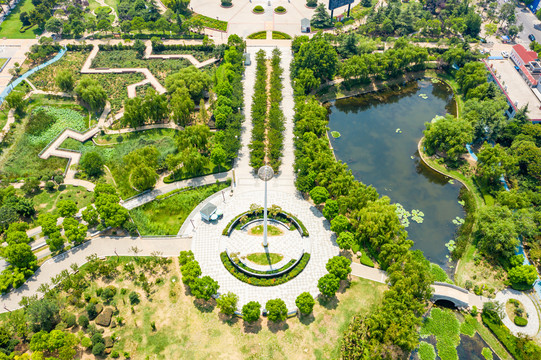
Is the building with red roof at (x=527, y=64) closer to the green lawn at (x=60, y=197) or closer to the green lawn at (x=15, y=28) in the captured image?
the green lawn at (x=60, y=197)

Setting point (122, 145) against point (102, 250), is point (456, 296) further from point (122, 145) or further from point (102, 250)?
point (122, 145)

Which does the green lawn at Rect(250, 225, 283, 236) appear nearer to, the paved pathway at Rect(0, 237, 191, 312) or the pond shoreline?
the paved pathway at Rect(0, 237, 191, 312)

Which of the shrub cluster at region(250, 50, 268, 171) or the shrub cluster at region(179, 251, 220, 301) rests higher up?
the shrub cluster at region(250, 50, 268, 171)

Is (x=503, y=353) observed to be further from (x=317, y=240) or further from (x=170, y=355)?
(x=170, y=355)

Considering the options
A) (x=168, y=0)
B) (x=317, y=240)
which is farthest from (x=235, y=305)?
(x=168, y=0)

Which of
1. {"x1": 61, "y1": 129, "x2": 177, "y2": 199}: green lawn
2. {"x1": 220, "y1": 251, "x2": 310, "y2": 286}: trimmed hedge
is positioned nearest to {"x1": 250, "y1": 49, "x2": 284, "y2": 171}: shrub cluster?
{"x1": 61, "y1": 129, "x2": 177, "y2": 199}: green lawn

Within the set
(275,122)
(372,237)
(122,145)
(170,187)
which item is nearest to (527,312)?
(372,237)
